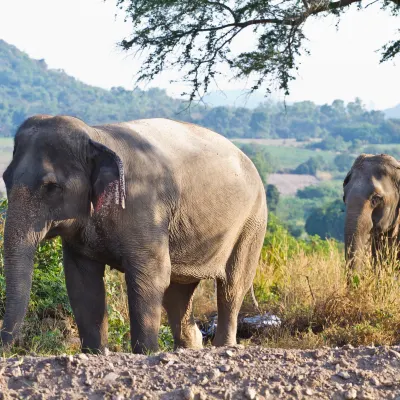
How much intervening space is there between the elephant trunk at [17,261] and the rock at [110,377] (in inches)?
40.2

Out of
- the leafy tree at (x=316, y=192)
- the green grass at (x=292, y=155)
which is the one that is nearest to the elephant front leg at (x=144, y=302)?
the leafy tree at (x=316, y=192)

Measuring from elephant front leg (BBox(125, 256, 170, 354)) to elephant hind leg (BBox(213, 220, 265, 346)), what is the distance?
172cm

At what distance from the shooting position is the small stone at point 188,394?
488cm

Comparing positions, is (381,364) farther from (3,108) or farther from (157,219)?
(3,108)

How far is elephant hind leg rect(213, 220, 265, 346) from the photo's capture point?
8.48 m

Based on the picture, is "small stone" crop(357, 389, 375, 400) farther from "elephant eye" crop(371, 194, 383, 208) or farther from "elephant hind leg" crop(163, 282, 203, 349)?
"elephant eye" crop(371, 194, 383, 208)

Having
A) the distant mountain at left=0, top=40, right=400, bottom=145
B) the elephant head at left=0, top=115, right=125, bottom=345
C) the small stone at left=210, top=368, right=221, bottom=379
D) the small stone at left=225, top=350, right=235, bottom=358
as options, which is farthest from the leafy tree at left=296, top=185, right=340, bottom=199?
the small stone at left=210, top=368, right=221, bottom=379

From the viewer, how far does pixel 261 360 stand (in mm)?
5578

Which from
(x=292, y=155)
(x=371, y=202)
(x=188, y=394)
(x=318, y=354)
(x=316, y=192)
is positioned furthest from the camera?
(x=292, y=155)

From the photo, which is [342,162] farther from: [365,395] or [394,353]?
[365,395]

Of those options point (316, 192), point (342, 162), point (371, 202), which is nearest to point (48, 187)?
point (371, 202)

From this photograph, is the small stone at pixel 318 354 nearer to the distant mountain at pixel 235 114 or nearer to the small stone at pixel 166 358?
the small stone at pixel 166 358

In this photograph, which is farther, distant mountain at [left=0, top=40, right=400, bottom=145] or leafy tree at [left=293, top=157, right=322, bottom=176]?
distant mountain at [left=0, top=40, right=400, bottom=145]

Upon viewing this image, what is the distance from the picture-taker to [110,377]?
505 centimetres
